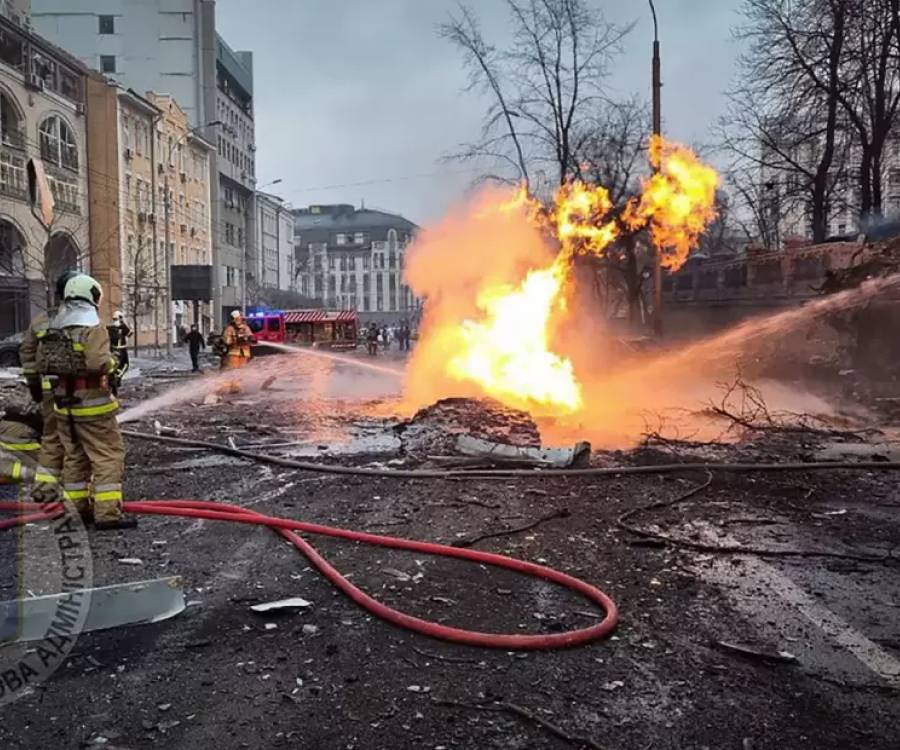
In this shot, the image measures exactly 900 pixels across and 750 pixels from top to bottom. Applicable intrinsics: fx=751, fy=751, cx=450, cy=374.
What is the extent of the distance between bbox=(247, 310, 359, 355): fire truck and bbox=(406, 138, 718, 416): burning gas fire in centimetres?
2443

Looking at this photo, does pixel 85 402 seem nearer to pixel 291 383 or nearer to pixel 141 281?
pixel 291 383

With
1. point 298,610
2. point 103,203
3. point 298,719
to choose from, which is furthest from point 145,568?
point 103,203

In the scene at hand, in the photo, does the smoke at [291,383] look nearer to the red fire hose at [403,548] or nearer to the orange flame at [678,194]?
the red fire hose at [403,548]

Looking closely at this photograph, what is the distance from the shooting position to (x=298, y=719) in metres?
3.04

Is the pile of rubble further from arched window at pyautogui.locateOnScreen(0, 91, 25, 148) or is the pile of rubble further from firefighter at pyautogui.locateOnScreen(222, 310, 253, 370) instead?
Answer: arched window at pyautogui.locateOnScreen(0, 91, 25, 148)

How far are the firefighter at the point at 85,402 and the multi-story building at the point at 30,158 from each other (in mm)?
27314

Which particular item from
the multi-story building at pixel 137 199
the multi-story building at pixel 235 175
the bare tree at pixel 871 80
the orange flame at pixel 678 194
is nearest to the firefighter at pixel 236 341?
the orange flame at pixel 678 194

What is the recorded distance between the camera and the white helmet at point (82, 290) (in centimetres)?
570

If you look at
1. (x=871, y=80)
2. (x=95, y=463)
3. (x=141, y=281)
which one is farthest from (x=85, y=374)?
(x=141, y=281)

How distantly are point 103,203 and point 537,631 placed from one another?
146 feet

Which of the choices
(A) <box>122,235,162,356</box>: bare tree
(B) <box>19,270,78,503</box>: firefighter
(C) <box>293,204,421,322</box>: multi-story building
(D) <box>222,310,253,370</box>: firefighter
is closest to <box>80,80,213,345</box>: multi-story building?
(A) <box>122,235,162,356</box>: bare tree

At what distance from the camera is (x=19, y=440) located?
7.20 metres

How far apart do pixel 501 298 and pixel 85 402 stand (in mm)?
9145

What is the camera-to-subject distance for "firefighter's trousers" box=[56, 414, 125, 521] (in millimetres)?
5633
